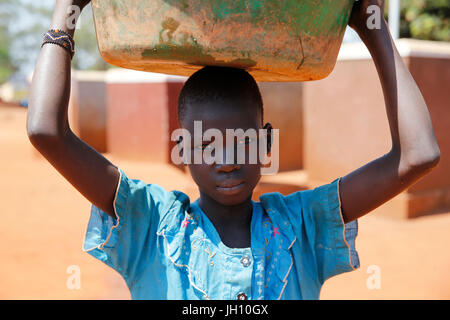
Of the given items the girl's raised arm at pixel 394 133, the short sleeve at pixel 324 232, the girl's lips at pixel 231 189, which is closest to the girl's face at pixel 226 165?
the girl's lips at pixel 231 189

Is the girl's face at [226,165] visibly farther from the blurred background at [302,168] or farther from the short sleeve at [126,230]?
the blurred background at [302,168]

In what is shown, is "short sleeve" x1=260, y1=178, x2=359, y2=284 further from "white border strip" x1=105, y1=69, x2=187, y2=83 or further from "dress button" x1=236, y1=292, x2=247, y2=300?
"white border strip" x1=105, y1=69, x2=187, y2=83

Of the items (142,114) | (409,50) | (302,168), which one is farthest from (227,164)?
(142,114)

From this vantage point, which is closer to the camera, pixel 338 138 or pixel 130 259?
pixel 130 259

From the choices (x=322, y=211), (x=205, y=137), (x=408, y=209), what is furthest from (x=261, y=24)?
(x=408, y=209)

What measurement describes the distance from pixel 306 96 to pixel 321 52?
18.8 feet

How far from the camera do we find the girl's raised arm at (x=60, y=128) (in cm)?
130

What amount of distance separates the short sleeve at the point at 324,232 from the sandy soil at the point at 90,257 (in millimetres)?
2322

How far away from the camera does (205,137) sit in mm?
1468

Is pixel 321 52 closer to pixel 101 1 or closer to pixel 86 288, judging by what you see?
pixel 101 1

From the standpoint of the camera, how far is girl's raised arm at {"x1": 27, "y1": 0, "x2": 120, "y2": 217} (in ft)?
4.28

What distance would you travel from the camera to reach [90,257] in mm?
4715

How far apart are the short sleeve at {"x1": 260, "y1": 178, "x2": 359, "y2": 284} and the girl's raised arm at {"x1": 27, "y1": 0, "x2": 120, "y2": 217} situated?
653mm

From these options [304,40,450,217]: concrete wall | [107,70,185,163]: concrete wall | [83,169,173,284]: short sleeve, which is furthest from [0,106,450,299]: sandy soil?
[83,169,173,284]: short sleeve
